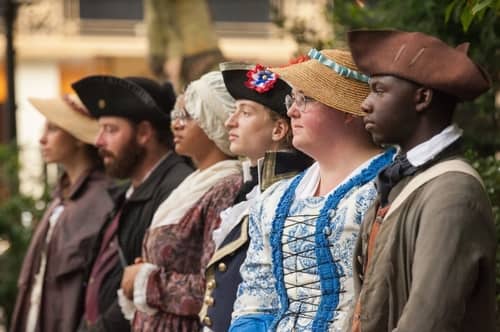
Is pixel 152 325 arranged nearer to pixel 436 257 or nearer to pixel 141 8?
pixel 436 257

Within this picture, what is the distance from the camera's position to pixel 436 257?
4.14 metres

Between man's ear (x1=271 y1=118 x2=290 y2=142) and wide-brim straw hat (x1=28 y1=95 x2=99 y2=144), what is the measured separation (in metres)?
2.71

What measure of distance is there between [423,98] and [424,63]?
0.11 m

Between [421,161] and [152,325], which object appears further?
[152,325]

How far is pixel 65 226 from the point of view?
8586 mm

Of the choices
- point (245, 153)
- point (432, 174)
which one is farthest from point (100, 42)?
point (432, 174)

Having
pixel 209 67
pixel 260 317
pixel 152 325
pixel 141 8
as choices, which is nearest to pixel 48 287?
pixel 152 325

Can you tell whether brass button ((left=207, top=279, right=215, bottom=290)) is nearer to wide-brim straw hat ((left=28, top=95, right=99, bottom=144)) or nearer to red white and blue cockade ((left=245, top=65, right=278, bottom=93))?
red white and blue cockade ((left=245, top=65, right=278, bottom=93))

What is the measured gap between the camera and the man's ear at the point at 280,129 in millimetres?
5965

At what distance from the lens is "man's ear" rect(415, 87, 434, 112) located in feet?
14.5

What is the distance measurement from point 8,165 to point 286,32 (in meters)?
3.77

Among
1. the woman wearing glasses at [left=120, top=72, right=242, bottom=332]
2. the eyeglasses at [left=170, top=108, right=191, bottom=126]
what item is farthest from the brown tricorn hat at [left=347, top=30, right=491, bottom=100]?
the eyeglasses at [left=170, top=108, right=191, bottom=126]

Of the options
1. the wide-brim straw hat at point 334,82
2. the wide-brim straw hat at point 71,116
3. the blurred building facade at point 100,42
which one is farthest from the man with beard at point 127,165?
the blurred building facade at point 100,42

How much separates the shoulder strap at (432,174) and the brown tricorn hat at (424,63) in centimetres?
23
